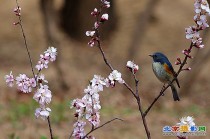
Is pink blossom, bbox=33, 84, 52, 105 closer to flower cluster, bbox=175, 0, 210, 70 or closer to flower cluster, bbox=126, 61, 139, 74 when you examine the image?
flower cluster, bbox=126, 61, 139, 74

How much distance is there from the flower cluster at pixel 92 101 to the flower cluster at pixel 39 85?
0.17m

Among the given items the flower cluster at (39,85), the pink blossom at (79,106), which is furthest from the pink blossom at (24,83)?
the pink blossom at (79,106)

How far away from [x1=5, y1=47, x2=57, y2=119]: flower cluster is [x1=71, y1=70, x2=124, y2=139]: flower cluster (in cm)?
17

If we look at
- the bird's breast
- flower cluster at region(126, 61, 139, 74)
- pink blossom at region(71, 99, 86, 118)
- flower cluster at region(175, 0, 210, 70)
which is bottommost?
pink blossom at region(71, 99, 86, 118)

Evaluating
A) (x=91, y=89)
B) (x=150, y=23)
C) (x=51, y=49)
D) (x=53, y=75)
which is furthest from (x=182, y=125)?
(x=150, y=23)

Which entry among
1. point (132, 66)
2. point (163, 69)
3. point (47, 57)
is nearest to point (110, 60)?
point (163, 69)

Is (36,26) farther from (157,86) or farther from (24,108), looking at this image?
(24,108)

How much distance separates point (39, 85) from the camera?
11.3 feet

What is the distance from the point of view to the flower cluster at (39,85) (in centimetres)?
333

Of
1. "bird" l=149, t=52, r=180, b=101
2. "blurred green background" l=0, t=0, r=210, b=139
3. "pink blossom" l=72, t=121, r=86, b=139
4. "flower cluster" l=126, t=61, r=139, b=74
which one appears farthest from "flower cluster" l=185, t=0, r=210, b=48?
"blurred green background" l=0, t=0, r=210, b=139

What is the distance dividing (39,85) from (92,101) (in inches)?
15.7

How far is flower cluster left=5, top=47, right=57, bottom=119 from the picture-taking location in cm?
333

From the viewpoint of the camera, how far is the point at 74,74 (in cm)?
1344

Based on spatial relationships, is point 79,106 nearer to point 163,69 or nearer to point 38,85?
point 38,85
